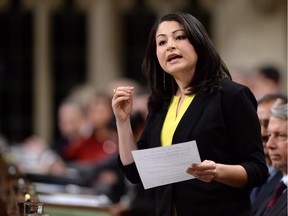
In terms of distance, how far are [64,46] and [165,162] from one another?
→ 10749mm

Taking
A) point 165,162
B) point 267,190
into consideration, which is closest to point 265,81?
point 267,190

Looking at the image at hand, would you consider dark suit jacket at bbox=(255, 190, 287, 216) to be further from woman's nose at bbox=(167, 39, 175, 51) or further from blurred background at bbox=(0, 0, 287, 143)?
blurred background at bbox=(0, 0, 287, 143)

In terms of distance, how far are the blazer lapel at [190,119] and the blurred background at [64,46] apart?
9.33 metres

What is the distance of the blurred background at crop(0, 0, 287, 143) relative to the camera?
13.1 metres

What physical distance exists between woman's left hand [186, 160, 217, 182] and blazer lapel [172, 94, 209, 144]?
0.20 metres

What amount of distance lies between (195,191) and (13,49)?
10991 millimetres

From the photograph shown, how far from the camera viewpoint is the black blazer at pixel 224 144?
3168 mm

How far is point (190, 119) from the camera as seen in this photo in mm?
3221

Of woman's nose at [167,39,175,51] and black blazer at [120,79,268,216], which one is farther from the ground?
woman's nose at [167,39,175,51]

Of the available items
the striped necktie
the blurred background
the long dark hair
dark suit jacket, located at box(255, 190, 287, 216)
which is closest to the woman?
the long dark hair

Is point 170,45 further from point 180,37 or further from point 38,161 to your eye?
point 38,161

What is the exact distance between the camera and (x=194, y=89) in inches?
129

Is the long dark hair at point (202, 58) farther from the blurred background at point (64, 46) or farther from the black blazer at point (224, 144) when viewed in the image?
the blurred background at point (64, 46)

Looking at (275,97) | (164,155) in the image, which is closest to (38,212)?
(164,155)
